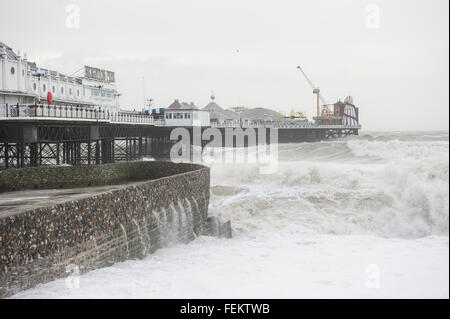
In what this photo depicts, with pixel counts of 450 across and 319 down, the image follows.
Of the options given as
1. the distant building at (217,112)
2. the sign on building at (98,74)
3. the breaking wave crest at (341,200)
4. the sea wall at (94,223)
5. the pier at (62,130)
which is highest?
the sign on building at (98,74)

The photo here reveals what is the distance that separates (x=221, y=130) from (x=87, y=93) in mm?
22835

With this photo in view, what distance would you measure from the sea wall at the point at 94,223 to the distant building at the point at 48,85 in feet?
33.2

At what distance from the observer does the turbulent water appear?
13.2m

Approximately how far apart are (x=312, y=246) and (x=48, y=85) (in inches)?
1471

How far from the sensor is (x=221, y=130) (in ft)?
248

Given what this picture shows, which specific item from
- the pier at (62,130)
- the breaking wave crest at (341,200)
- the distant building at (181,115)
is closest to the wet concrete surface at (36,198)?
the breaking wave crest at (341,200)

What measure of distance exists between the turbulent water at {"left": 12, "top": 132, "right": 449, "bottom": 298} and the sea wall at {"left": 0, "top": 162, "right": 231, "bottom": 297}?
1.59 feet

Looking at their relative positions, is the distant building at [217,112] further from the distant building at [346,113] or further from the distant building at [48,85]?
the distant building at [346,113]

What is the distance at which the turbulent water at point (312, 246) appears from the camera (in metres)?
13.2

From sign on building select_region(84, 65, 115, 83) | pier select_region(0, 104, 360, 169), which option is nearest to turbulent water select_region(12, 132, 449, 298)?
pier select_region(0, 104, 360, 169)

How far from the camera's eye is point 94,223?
572 inches

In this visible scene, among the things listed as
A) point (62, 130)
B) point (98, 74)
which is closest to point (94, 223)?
point (62, 130)

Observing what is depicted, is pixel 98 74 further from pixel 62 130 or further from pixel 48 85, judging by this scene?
pixel 62 130
